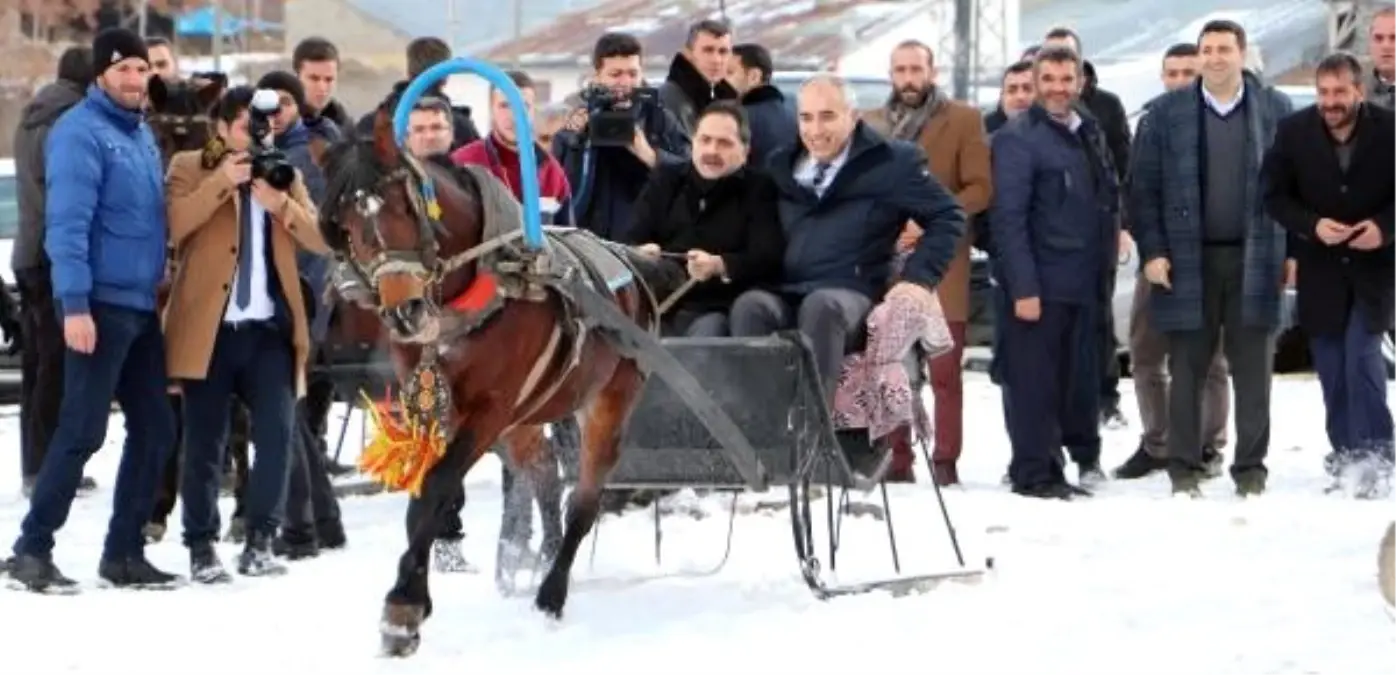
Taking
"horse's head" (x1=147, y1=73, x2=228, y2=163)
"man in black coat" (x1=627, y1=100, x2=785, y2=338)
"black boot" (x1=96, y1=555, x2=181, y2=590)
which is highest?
"horse's head" (x1=147, y1=73, x2=228, y2=163)

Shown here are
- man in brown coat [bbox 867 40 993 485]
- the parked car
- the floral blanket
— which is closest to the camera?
the floral blanket

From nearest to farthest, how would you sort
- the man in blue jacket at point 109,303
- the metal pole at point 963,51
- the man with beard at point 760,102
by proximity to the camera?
the man in blue jacket at point 109,303 → the man with beard at point 760,102 → the metal pole at point 963,51

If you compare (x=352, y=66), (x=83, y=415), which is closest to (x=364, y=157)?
(x=83, y=415)

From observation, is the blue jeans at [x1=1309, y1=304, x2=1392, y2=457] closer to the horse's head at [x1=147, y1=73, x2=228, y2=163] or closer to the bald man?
the bald man

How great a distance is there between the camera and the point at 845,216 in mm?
11055

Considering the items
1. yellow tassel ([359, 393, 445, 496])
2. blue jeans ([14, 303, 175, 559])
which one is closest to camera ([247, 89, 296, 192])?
blue jeans ([14, 303, 175, 559])

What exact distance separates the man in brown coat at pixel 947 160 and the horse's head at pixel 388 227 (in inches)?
208

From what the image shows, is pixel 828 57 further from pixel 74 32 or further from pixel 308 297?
pixel 308 297

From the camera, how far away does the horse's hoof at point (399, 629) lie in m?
8.84

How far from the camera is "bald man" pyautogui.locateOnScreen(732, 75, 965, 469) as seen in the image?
10.8 metres

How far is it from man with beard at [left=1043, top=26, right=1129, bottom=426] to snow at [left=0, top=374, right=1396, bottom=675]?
1.32 metres

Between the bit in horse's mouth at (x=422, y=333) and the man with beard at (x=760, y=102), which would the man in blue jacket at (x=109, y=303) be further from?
the man with beard at (x=760, y=102)

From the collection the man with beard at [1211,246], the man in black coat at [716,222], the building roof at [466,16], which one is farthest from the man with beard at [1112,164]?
the building roof at [466,16]

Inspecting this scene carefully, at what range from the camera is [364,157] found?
8789 mm
